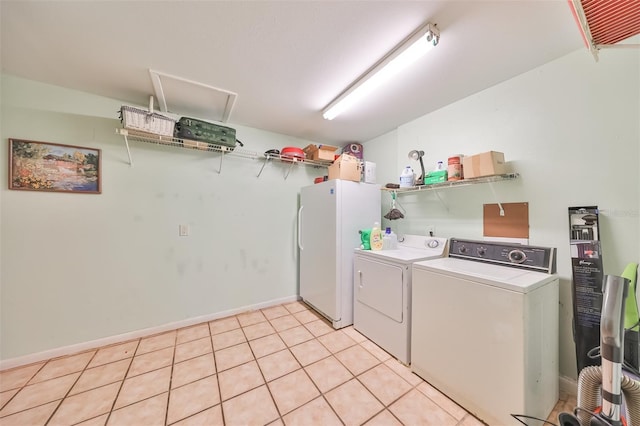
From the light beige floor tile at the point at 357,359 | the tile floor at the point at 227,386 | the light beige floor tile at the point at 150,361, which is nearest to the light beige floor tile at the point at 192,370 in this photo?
the tile floor at the point at 227,386

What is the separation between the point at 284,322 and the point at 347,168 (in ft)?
6.45

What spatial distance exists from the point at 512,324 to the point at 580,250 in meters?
0.79

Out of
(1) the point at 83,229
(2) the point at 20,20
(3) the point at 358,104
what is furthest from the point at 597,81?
(1) the point at 83,229

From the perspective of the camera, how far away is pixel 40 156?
1.90 metres

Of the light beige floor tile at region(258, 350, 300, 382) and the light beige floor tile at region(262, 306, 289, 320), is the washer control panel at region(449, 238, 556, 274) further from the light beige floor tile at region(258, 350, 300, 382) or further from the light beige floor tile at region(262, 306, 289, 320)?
the light beige floor tile at region(262, 306, 289, 320)

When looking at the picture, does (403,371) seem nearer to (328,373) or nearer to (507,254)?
(328,373)

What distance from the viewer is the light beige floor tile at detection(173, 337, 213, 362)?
197cm

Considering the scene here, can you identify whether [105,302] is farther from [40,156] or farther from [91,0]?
[91,0]

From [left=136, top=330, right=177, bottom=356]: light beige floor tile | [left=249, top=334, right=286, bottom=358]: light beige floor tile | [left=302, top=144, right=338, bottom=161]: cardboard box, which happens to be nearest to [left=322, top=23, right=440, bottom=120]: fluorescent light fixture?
[left=302, top=144, right=338, bottom=161]: cardboard box

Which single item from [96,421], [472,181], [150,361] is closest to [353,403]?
[96,421]

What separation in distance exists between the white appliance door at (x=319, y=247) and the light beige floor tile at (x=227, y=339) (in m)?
0.93

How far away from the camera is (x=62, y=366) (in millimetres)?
1836

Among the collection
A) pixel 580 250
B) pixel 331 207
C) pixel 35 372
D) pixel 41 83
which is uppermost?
pixel 41 83

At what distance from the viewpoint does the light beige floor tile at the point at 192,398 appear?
140 cm
